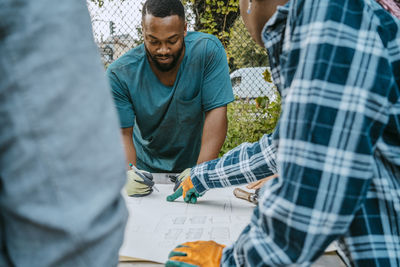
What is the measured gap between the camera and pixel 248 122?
12.7 ft

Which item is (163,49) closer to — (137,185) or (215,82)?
(215,82)

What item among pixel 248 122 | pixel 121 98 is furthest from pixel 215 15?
pixel 121 98

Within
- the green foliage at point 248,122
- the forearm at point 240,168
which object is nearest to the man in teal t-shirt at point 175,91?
the forearm at point 240,168

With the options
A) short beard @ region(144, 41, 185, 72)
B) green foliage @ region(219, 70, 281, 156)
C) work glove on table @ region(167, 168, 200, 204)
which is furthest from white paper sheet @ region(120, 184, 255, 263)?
green foliage @ region(219, 70, 281, 156)

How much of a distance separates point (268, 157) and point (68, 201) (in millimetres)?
980

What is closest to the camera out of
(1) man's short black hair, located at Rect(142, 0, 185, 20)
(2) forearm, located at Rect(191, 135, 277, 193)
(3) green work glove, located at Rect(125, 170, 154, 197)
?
(2) forearm, located at Rect(191, 135, 277, 193)

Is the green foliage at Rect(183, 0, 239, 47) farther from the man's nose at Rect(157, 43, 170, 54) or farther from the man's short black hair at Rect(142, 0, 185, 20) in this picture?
the man's nose at Rect(157, 43, 170, 54)

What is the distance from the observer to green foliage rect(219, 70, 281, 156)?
139 inches

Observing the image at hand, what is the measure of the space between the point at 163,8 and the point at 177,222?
1.23 meters

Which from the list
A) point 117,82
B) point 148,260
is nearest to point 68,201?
point 148,260

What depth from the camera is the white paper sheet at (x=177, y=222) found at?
107 centimetres

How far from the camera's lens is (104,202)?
37 cm

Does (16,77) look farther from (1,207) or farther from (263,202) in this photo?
(263,202)

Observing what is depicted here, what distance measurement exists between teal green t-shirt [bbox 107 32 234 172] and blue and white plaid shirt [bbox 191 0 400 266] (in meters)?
1.33
